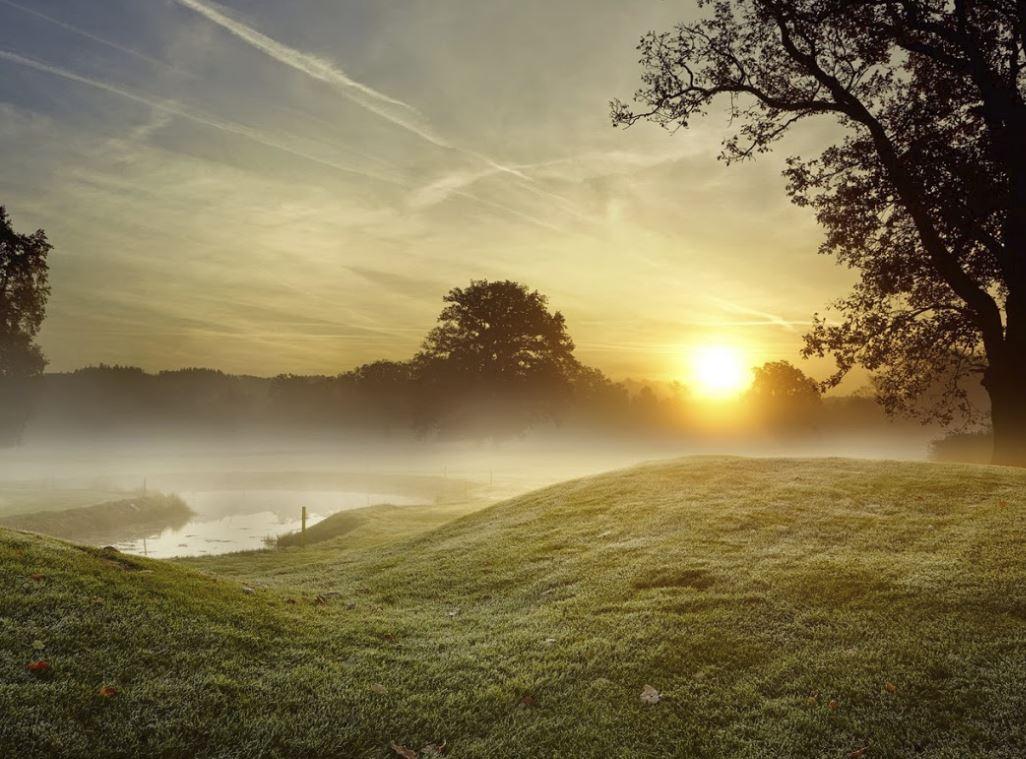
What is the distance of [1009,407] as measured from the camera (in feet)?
74.6

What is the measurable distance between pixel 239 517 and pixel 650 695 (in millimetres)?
56722

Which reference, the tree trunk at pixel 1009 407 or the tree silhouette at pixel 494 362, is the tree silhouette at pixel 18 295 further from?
the tree trunk at pixel 1009 407

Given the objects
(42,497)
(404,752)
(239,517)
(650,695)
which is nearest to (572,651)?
(650,695)

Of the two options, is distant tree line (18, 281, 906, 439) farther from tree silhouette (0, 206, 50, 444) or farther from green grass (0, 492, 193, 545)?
green grass (0, 492, 193, 545)

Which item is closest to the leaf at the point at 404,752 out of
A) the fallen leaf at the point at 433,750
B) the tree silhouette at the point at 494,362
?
the fallen leaf at the point at 433,750

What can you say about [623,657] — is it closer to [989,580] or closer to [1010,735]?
[1010,735]

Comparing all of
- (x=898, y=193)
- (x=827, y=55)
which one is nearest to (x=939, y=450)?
(x=898, y=193)

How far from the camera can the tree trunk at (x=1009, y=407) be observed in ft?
73.3

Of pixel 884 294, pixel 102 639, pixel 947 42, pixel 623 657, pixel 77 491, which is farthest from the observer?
pixel 77 491

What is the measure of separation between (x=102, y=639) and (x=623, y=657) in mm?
7372

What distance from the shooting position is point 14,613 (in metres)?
8.70

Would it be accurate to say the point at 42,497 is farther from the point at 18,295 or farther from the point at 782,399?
the point at 782,399

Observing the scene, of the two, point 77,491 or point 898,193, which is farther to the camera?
point 77,491

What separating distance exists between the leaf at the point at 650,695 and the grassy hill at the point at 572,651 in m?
0.07
